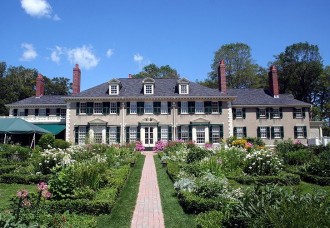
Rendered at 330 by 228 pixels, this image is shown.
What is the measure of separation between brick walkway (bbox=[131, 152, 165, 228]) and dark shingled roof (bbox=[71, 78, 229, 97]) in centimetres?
2012

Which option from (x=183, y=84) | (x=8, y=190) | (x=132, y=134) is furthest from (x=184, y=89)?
(x=8, y=190)

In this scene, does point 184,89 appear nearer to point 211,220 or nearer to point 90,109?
point 90,109

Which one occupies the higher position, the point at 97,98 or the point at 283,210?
the point at 97,98

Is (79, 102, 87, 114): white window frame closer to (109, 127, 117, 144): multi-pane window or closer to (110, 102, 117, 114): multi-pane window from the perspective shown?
(110, 102, 117, 114): multi-pane window

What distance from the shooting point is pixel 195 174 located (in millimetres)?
12297

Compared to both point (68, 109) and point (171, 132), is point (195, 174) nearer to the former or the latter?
point (171, 132)

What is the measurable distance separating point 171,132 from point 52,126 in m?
13.9

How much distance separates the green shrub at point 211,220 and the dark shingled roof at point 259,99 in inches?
1134

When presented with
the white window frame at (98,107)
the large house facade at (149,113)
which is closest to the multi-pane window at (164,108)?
the large house facade at (149,113)

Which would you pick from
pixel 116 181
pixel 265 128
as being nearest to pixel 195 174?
pixel 116 181

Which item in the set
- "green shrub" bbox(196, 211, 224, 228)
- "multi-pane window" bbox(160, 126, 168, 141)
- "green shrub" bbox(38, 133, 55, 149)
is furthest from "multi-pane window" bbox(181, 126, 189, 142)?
"green shrub" bbox(196, 211, 224, 228)

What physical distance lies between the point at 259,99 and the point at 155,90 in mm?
12289

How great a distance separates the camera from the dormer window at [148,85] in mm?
32781

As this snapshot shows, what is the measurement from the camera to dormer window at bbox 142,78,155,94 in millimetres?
32781
